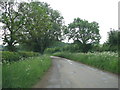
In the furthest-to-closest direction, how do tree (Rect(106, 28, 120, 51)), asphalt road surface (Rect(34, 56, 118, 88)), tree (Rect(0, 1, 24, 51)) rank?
tree (Rect(0, 1, 24, 51)), tree (Rect(106, 28, 120, 51)), asphalt road surface (Rect(34, 56, 118, 88))

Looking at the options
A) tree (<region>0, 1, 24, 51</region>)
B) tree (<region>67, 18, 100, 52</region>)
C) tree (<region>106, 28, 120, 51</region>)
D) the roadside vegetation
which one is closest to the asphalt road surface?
the roadside vegetation

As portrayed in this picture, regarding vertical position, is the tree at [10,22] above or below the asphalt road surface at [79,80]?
above

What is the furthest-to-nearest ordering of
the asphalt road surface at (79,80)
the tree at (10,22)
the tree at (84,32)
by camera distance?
the tree at (84,32), the tree at (10,22), the asphalt road surface at (79,80)

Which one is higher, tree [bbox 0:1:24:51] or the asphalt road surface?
tree [bbox 0:1:24:51]

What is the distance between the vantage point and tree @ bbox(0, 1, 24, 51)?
24688 millimetres

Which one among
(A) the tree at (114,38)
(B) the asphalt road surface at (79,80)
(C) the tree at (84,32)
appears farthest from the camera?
(C) the tree at (84,32)

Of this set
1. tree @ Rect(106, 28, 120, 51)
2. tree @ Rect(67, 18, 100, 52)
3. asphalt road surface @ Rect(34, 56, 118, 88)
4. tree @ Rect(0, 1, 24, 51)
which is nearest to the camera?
asphalt road surface @ Rect(34, 56, 118, 88)

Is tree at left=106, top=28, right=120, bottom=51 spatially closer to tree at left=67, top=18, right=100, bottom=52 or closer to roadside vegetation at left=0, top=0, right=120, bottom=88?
roadside vegetation at left=0, top=0, right=120, bottom=88

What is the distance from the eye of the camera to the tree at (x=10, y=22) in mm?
24688

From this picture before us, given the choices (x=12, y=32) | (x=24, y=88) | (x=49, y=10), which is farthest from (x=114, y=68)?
(x=49, y=10)

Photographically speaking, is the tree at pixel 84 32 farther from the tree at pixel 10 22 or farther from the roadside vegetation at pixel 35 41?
the tree at pixel 10 22

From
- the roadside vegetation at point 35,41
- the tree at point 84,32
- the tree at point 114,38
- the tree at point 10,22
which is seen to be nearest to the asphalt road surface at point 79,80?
the roadside vegetation at point 35,41

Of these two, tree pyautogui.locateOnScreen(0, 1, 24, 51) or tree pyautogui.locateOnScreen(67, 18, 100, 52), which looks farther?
tree pyautogui.locateOnScreen(67, 18, 100, 52)

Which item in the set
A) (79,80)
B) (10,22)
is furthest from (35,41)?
(79,80)
